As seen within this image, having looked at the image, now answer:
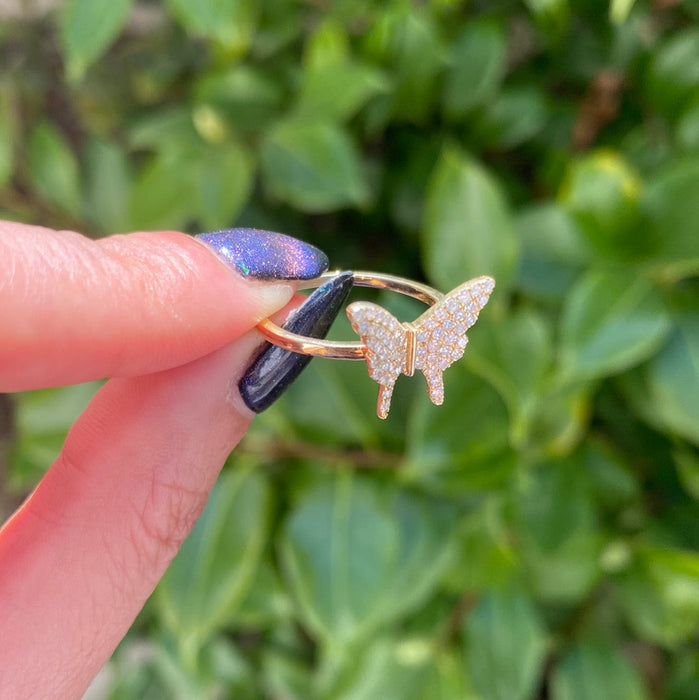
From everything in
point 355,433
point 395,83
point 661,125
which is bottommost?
point 355,433

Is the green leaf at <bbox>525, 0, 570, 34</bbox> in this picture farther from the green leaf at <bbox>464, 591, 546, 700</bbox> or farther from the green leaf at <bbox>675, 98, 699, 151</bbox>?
the green leaf at <bbox>464, 591, 546, 700</bbox>

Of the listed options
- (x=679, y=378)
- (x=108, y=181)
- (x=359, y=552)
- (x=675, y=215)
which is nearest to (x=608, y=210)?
(x=675, y=215)

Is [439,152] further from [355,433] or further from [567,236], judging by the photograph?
[355,433]

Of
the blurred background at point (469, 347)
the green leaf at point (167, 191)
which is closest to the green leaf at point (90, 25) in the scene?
the blurred background at point (469, 347)

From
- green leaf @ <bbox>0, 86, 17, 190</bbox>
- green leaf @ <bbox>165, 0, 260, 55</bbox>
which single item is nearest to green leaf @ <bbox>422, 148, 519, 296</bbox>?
green leaf @ <bbox>165, 0, 260, 55</bbox>

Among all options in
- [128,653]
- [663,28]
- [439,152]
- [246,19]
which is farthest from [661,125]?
[128,653]
